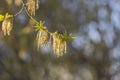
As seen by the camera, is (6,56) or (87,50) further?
(87,50)

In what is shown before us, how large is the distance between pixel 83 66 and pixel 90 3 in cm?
218

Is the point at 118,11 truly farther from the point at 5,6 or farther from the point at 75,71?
the point at 5,6

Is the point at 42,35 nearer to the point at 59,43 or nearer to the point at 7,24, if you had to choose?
the point at 59,43

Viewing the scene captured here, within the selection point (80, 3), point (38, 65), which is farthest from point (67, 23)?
point (38, 65)

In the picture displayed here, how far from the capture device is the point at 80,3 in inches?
444

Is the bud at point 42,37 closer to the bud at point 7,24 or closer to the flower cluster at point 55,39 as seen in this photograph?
the flower cluster at point 55,39

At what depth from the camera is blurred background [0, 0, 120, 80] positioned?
1078 centimetres

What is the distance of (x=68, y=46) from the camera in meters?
10.8

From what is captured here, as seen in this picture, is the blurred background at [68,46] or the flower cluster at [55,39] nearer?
the flower cluster at [55,39]

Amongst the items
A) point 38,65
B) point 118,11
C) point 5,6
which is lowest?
point 38,65

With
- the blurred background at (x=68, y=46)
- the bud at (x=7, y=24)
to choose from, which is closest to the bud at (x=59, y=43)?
the bud at (x=7, y=24)

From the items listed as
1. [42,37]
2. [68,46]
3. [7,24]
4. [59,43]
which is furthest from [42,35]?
[68,46]

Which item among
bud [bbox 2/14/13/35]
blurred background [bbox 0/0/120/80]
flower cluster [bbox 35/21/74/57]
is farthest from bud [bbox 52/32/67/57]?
blurred background [bbox 0/0/120/80]

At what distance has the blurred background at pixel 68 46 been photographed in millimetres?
10782
